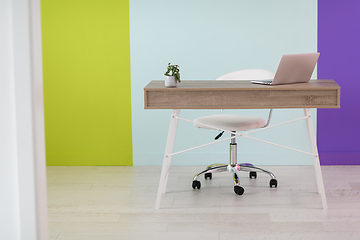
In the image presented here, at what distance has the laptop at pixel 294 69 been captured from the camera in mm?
2304

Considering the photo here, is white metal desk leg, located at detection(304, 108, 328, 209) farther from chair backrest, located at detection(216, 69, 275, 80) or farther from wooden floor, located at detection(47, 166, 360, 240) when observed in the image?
chair backrest, located at detection(216, 69, 275, 80)

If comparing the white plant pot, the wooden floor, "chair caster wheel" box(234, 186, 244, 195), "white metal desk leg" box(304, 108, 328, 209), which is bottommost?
the wooden floor

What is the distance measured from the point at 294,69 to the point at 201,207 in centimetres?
95

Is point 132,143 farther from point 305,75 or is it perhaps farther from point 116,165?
point 305,75

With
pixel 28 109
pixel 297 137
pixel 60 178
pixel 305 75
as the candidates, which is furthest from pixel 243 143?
pixel 28 109

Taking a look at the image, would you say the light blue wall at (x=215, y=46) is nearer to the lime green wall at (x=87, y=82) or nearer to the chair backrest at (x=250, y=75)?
the lime green wall at (x=87, y=82)

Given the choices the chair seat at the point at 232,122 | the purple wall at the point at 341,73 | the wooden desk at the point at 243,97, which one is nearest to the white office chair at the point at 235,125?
the chair seat at the point at 232,122

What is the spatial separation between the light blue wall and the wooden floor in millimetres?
291

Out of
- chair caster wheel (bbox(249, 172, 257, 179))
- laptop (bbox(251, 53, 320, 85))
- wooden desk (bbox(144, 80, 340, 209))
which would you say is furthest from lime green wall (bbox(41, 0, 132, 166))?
laptop (bbox(251, 53, 320, 85))

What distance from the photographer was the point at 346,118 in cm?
349

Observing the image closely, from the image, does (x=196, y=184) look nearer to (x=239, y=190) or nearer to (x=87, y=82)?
(x=239, y=190)

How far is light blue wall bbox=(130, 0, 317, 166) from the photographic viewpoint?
11.3 feet

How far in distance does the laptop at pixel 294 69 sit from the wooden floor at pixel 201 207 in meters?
0.74

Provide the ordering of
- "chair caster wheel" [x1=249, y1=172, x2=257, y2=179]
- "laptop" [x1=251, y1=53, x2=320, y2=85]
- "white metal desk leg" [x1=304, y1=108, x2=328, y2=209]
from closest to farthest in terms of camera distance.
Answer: "laptop" [x1=251, y1=53, x2=320, y2=85] → "white metal desk leg" [x1=304, y1=108, x2=328, y2=209] → "chair caster wheel" [x1=249, y1=172, x2=257, y2=179]
